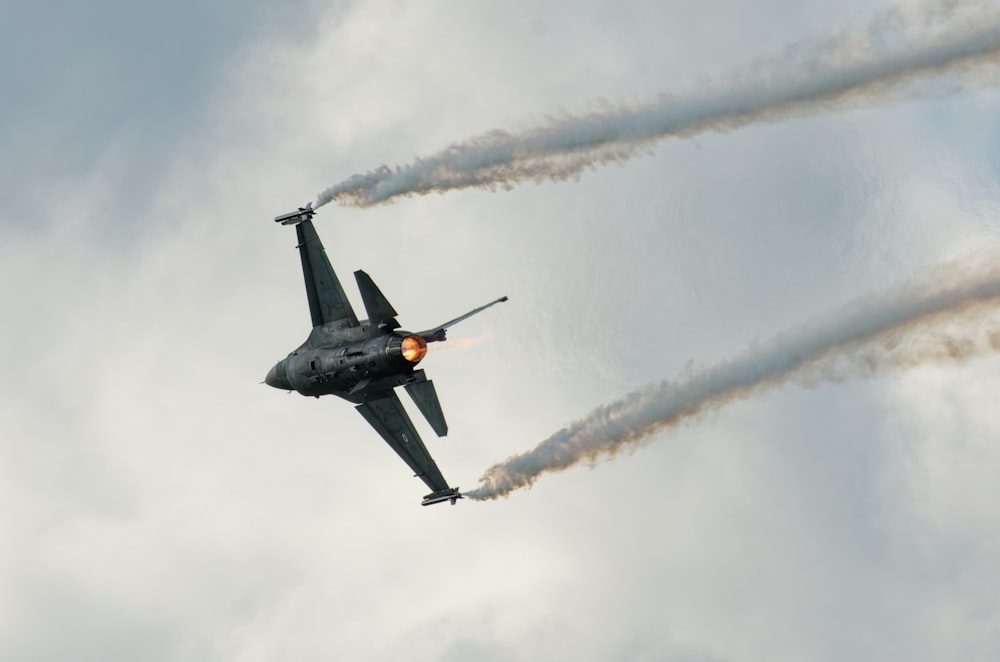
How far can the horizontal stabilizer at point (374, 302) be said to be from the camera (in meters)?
56.2

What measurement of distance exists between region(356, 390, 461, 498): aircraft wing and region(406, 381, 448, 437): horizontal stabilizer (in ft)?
11.4

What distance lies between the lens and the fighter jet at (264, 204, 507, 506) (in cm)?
5638

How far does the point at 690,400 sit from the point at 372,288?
466 inches

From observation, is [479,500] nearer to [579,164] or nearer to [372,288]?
[372,288]

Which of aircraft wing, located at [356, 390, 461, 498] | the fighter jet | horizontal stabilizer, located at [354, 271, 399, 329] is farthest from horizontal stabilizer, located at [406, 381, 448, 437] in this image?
aircraft wing, located at [356, 390, 461, 498]

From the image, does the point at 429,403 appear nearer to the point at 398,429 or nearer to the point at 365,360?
the point at 365,360

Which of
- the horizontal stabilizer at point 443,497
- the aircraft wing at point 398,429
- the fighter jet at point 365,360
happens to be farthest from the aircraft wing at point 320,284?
the horizontal stabilizer at point 443,497

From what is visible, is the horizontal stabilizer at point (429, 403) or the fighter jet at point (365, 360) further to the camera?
the horizontal stabilizer at point (429, 403)

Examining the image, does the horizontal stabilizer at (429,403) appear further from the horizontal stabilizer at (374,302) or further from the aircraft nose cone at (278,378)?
the aircraft nose cone at (278,378)

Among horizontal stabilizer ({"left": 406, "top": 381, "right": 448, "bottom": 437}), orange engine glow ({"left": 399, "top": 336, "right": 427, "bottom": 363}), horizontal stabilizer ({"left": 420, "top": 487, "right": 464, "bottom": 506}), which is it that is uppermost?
orange engine glow ({"left": 399, "top": 336, "right": 427, "bottom": 363})

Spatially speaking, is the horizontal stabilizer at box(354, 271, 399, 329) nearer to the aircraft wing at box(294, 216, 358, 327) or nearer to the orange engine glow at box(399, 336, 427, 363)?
the orange engine glow at box(399, 336, 427, 363)

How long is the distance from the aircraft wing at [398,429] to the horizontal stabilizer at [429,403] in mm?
3489

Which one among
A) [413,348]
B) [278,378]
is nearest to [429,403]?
[413,348]

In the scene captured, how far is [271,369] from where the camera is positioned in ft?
202
